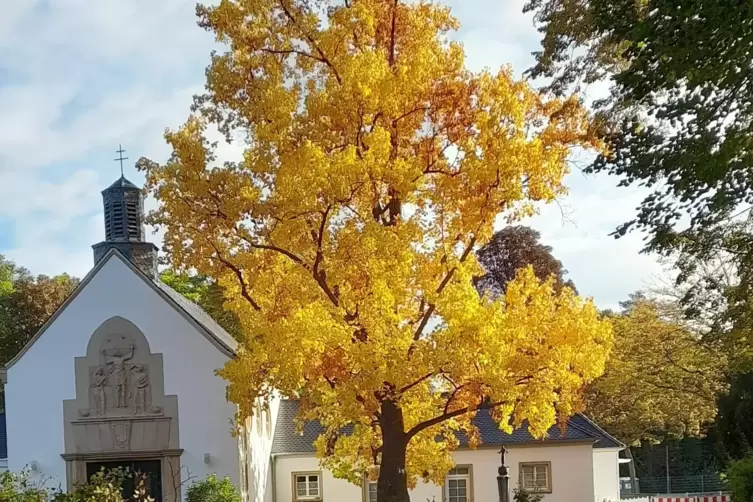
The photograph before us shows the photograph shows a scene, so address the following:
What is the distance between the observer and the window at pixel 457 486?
18531 mm

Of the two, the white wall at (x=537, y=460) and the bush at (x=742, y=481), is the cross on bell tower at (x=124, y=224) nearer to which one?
the white wall at (x=537, y=460)

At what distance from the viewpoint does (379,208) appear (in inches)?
471

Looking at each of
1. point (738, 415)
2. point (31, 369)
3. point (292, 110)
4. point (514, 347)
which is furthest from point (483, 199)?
point (738, 415)

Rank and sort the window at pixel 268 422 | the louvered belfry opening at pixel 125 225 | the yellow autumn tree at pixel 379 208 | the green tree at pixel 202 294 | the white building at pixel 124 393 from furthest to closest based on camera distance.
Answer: the green tree at pixel 202 294
the window at pixel 268 422
the louvered belfry opening at pixel 125 225
the white building at pixel 124 393
the yellow autumn tree at pixel 379 208

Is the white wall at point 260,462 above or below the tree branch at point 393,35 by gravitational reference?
below

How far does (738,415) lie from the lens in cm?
2088

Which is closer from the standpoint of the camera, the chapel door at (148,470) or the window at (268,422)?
the chapel door at (148,470)

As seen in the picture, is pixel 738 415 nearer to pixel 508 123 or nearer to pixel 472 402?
pixel 472 402

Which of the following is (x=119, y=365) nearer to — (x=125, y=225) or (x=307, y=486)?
(x=125, y=225)

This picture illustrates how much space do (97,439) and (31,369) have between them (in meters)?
2.27

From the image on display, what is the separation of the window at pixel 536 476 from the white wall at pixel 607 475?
439 centimetres

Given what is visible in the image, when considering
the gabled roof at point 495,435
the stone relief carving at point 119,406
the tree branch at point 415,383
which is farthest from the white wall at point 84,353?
the tree branch at point 415,383

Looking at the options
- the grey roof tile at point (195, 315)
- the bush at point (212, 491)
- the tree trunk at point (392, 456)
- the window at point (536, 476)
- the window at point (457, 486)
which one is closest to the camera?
the tree trunk at point (392, 456)

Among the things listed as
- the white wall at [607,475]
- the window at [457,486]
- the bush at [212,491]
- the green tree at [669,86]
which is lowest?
the white wall at [607,475]
